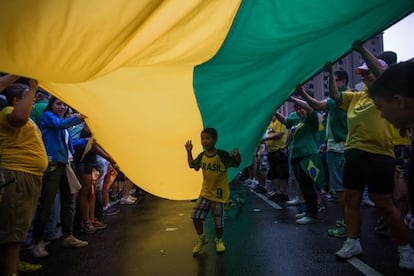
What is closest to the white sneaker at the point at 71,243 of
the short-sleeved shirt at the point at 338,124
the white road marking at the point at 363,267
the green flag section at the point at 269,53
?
the green flag section at the point at 269,53

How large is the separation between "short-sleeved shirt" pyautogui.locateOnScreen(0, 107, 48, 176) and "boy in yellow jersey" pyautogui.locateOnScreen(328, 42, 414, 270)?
9.86ft

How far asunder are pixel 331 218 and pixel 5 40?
5.48 m

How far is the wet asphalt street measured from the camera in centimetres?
369

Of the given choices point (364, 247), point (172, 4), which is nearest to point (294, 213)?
point (364, 247)

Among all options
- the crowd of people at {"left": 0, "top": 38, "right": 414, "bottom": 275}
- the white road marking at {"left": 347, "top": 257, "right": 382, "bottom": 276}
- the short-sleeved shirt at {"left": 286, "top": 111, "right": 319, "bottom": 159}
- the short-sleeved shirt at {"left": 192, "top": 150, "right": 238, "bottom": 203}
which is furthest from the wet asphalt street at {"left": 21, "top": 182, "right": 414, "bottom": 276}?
the short-sleeved shirt at {"left": 286, "top": 111, "right": 319, "bottom": 159}

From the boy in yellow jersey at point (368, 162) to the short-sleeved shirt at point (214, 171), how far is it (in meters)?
1.42

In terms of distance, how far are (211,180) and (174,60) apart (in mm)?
1707

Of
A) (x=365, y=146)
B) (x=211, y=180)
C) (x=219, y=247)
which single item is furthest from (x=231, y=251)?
(x=365, y=146)

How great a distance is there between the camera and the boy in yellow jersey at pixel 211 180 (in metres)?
4.41

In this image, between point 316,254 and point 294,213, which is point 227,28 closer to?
point 316,254

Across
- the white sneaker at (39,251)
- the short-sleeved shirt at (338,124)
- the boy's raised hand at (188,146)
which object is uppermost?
the short-sleeved shirt at (338,124)

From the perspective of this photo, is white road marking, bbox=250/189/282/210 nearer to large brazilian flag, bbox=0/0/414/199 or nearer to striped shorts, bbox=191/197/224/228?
large brazilian flag, bbox=0/0/414/199

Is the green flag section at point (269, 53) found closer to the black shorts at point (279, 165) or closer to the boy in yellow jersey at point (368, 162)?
the boy in yellow jersey at point (368, 162)

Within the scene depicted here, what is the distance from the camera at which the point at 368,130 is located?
3.60 metres
